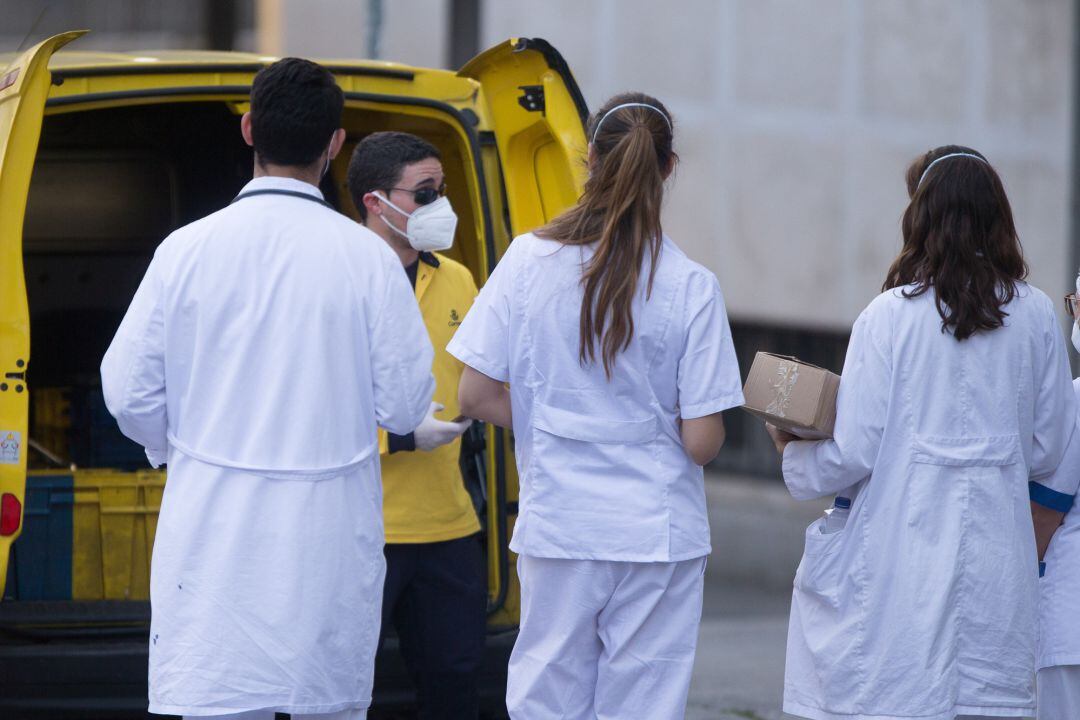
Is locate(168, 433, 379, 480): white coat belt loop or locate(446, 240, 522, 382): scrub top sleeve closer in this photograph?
Result: locate(168, 433, 379, 480): white coat belt loop

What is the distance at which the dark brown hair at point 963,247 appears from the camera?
3.43 metres

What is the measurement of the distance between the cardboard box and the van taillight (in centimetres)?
172

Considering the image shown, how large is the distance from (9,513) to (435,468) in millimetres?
1048

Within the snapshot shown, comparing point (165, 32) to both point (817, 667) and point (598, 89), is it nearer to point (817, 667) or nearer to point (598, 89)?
point (598, 89)

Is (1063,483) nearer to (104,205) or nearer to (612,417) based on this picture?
(612,417)

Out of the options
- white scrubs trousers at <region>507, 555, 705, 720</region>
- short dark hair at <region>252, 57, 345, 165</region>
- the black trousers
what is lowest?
the black trousers

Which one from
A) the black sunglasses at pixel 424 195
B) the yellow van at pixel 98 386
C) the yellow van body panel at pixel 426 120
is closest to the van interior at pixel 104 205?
the yellow van at pixel 98 386

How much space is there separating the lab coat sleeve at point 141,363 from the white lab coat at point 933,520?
1.45 m

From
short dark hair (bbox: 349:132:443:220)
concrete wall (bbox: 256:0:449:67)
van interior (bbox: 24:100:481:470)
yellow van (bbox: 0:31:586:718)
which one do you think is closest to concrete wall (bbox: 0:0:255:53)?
concrete wall (bbox: 256:0:449:67)

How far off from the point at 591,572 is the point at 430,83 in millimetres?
1768

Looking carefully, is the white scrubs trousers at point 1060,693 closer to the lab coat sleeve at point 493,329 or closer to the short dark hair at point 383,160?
the lab coat sleeve at point 493,329

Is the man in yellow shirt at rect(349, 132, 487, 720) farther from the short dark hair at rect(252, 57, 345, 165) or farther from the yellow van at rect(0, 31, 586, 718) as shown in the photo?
the short dark hair at rect(252, 57, 345, 165)

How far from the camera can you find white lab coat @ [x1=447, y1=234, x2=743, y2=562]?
10.8 ft

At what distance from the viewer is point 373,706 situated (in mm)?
4441
